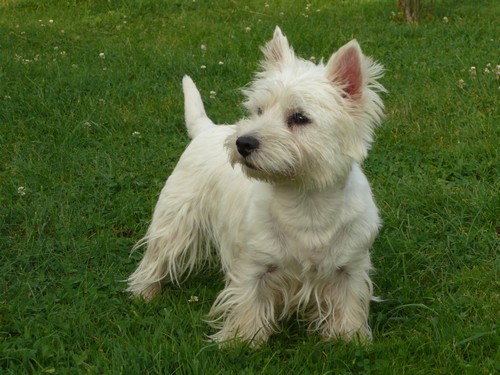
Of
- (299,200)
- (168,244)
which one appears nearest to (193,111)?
(168,244)

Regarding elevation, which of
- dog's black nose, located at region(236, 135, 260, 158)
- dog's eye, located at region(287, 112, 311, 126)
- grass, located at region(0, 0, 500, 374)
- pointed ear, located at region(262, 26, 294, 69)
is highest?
pointed ear, located at region(262, 26, 294, 69)

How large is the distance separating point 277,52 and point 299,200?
2.04 ft

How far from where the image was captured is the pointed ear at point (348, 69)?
297cm

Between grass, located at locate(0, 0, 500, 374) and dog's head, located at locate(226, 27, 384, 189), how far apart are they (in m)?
0.73

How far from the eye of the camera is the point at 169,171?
16.1ft

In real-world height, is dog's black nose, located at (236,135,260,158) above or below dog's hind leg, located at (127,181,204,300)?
above

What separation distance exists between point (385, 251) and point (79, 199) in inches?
70.3

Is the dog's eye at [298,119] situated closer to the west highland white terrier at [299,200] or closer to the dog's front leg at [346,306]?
the west highland white terrier at [299,200]

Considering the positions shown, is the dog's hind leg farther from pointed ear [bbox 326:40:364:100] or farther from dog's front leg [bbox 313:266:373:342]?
pointed ear [bbox 326:40:364:100]

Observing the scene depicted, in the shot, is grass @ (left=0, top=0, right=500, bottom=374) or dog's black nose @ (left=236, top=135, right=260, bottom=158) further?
grass @ (left=0, top=0, right=500, bottom=374)

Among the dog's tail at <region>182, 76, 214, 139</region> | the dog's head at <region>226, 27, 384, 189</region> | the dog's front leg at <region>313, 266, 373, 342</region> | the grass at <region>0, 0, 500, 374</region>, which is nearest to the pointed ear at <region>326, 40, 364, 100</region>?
the dog's head at <region>226, 27, 384, 189</region>

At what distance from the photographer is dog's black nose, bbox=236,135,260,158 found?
2838 mm

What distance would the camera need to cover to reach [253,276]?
10.5ft

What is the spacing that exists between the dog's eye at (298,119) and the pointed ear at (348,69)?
205 mm
